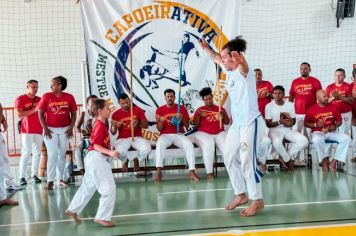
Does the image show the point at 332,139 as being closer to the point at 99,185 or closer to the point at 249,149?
the point at 249,149

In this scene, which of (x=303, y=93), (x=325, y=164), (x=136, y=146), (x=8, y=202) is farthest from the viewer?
(x=303, y=93)

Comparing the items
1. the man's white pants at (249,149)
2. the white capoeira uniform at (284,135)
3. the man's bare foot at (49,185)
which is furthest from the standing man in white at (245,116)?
the man's bare foot at (49,185)

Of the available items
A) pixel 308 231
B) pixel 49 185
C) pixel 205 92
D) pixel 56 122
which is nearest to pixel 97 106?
pixel 308 231

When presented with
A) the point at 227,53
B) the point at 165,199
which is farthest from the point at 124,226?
the point at 227,53

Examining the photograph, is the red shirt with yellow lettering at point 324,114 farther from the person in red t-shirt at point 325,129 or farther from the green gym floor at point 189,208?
the green gym floor at point 189,208

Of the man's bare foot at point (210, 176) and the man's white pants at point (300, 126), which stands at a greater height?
the man's white pants at point (300, 126)

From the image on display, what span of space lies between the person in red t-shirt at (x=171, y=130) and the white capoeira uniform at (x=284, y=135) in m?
1.52

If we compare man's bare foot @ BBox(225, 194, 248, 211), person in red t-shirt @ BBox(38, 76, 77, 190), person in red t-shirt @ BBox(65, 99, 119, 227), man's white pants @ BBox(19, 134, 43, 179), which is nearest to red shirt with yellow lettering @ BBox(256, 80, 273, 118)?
person in red t-shirt @ BBox(38, 76, 77, 190)

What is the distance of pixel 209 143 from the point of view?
841cm

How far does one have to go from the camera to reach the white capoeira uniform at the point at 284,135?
28.1 ft

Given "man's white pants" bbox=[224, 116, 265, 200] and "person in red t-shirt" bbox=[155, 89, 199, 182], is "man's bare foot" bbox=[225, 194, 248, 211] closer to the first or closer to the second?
"man's white pants" bbox=[224, 116, 265, 200]

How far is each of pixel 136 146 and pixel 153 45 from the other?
2003mm

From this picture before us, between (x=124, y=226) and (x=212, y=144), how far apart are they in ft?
11.7

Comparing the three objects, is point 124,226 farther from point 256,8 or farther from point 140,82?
point 256,8
